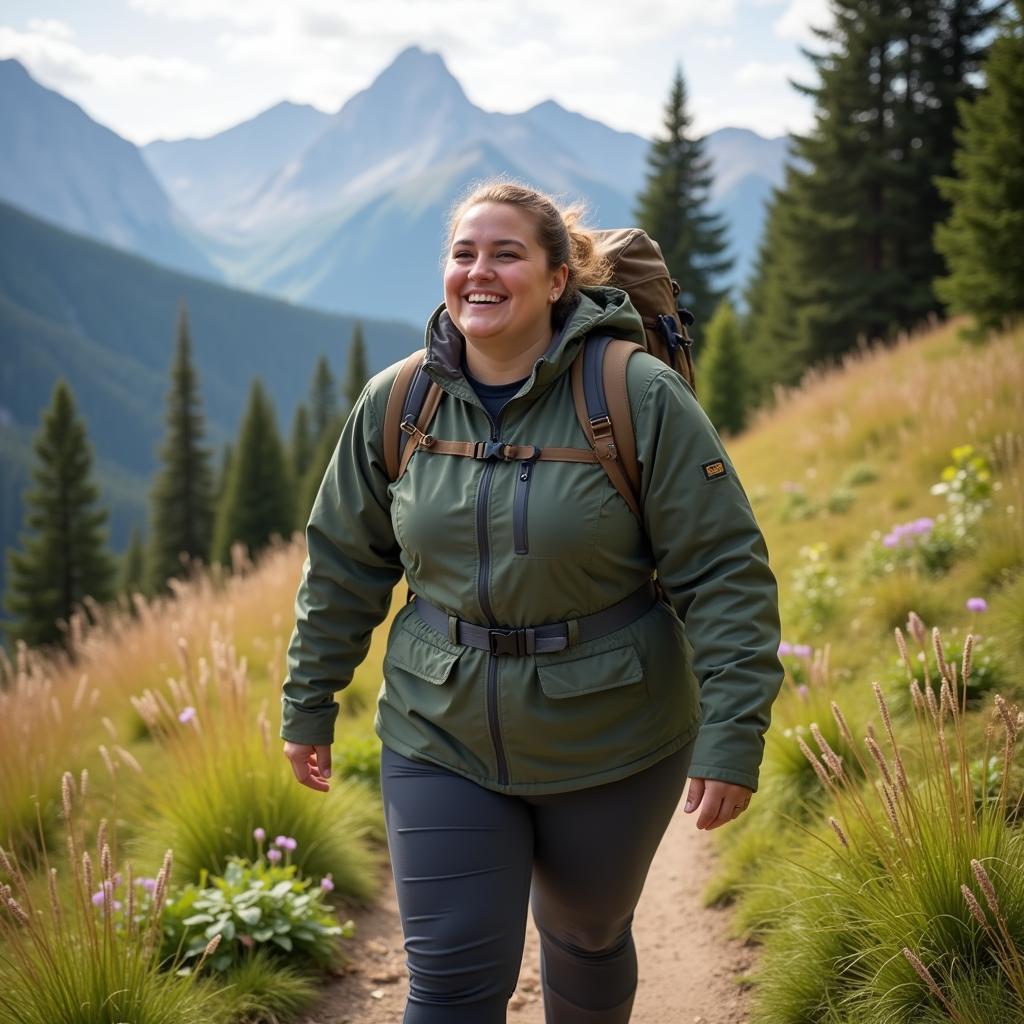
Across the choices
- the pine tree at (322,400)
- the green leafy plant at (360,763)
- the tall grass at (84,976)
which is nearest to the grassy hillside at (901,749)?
the tall grass at (84,976)

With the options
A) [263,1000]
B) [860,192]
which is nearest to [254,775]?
[263,1000]

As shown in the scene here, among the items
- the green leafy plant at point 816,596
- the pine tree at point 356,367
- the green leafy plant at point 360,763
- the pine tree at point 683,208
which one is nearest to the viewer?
the green leafy plant at point 360,763

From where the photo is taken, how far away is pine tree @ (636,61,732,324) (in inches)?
1299

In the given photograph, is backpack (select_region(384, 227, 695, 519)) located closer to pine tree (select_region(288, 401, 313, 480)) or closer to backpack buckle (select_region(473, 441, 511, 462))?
backpack buckle (select_region(473, 441, 511, 462))

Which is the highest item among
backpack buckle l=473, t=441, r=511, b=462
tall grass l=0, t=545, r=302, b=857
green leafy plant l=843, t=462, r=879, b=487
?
backpack buckle l=473, t=441, r=511, b=462

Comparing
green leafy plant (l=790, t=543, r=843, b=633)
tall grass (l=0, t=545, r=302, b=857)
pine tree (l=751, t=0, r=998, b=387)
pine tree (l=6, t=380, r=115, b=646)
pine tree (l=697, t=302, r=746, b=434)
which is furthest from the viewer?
pine tree (l=6, t=380, r=115, b=646)

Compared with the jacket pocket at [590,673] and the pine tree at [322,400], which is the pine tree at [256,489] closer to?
the pine tree at [322,400]

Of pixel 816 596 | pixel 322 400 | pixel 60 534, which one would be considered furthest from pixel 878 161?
pixel 322 400

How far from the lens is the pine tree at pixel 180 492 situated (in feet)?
154

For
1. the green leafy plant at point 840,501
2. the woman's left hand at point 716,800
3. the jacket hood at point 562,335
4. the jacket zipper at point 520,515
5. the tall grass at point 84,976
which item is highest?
the jacket hood at point 562,335

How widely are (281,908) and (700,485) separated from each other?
232 centimetres

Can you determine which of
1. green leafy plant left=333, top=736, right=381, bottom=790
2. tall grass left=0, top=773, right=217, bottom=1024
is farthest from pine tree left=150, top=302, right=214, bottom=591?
tall grass left=0, top=773, right=217, bottom=1024

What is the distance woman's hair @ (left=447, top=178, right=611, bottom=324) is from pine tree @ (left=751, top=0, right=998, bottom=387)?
22.1 meters

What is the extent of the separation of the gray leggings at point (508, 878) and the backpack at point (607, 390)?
718mm
